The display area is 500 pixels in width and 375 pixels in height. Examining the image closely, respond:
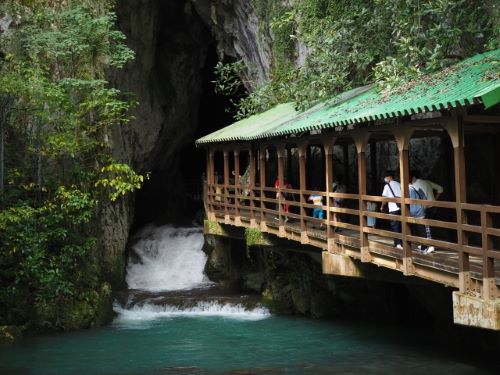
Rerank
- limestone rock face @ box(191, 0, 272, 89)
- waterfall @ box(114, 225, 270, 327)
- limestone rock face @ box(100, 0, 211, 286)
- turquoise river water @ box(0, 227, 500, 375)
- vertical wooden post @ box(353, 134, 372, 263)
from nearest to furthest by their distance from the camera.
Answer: vertical wooden post @ box(353, 134, 372, 263) < turquoise river water @ box(0, 227, 500, 375) < waterfall @ box(114, 225, 270, 327) < limestone rock face @ box(100, 0, 211, 286) < limestone rock face @ box(191, 0, 272, 89)

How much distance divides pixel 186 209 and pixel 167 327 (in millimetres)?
18427

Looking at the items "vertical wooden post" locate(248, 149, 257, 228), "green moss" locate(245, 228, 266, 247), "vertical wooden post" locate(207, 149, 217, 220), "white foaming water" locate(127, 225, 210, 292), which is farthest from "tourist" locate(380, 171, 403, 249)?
"white foaming water" locate(127, 225, 210, 292)

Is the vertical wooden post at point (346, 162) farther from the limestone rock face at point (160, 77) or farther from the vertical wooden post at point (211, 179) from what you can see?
the limestone rock face at point (160, 77)

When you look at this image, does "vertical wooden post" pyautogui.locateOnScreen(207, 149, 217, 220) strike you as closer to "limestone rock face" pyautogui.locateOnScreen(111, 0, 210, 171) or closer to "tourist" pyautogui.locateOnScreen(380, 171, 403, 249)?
"limestone rock face" pyautogui.locateOnScreen(111, 0, 210, 171)

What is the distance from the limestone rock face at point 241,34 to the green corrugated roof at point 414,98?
8.38 m

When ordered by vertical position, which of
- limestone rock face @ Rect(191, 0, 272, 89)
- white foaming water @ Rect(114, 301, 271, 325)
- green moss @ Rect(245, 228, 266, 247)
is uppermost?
limestone rock face @ Rect(191, 0, 272, 89)

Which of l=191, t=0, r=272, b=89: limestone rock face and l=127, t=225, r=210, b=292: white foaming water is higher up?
l=191, t=0, r=272, b=89: limestone rock face

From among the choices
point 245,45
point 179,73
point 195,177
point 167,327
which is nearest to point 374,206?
point 167,327

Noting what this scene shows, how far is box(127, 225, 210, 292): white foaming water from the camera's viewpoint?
26.4 m

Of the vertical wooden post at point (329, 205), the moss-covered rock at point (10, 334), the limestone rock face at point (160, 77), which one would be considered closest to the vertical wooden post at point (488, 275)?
the vertical wooden post at point (329, 205)

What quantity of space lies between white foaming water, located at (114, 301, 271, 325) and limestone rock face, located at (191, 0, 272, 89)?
983 centimetres

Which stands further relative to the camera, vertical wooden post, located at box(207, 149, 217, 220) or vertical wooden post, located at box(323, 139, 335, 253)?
vertical wooden post, located at box(207, 149, 217, 220)

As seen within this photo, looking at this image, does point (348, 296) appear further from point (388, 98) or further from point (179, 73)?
point (179, 73)

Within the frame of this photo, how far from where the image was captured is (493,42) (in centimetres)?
1415
